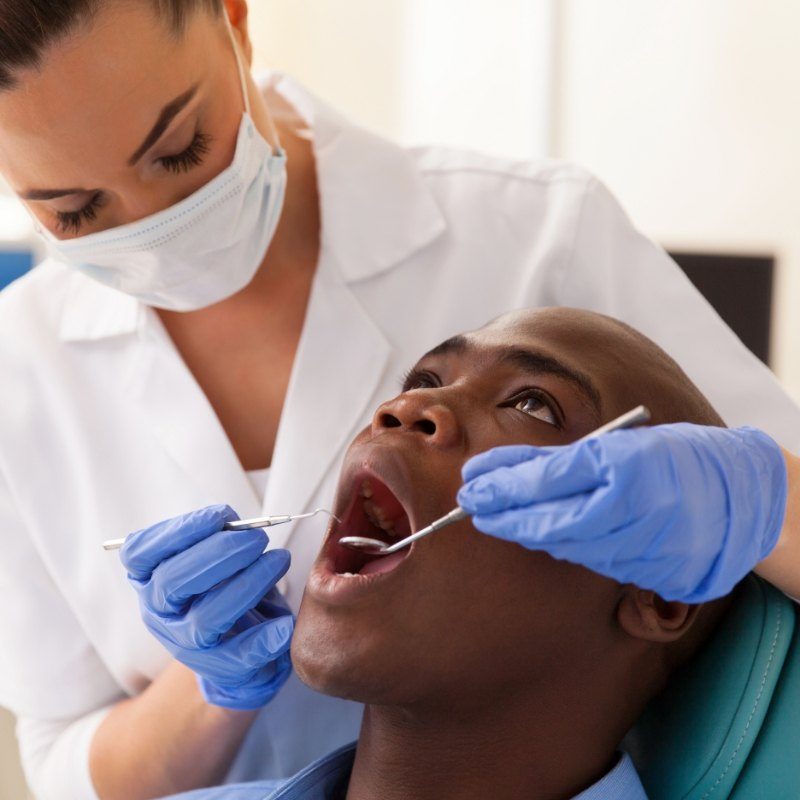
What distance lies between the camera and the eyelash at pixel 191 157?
1.39 m

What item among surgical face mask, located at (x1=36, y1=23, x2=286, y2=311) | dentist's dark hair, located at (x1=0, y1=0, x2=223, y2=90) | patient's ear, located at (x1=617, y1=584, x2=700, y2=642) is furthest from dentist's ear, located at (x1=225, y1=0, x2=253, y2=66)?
patient's ear, located at (x1=617, y1=584, x2=700, y2=642)

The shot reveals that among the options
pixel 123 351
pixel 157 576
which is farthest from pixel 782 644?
pixel 123 351

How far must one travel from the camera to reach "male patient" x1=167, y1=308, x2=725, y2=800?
118cm

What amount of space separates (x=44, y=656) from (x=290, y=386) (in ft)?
1.88

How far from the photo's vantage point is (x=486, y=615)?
119cm

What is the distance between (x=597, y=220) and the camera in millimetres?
1632

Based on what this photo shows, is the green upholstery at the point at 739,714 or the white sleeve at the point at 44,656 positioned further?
the white sleeve at the point at 44,656

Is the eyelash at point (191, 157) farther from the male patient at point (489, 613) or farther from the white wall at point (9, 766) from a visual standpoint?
the white wall at point (9, 766)

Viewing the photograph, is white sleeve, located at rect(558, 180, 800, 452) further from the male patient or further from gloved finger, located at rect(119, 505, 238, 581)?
gloved finger, located at rect(119, 505, 238, 581)

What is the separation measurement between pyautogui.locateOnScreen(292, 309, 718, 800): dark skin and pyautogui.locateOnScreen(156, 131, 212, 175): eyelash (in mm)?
422

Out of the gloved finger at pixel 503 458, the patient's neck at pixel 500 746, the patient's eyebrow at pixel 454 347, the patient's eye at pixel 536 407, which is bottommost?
the patient's neck at pixel 500 746

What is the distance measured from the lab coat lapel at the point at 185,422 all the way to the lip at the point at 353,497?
0.33 metres

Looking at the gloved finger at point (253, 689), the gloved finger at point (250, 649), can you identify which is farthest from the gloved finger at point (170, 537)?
the gloved finger at point (253, 689)

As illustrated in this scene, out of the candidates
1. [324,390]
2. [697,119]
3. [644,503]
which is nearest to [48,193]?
[324,390]
